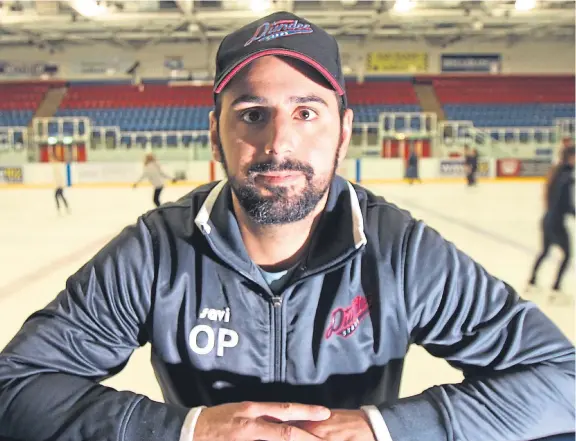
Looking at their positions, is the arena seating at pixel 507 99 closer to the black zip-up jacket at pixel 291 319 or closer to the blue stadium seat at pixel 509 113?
the blue stadium seat at pixel 509 113

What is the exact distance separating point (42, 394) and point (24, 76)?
22.4 m

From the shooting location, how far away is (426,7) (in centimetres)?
1628

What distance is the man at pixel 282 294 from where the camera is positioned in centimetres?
120

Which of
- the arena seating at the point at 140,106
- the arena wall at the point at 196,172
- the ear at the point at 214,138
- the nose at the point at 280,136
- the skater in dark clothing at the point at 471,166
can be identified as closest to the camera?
the nose at the point at 280,136

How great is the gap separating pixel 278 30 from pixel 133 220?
739 centimetres

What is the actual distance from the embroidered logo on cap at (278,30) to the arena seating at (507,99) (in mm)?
19574

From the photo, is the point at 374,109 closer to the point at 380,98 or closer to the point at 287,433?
the point at 380,98

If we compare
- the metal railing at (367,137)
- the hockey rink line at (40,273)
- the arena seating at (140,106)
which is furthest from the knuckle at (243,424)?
the arena seating at (140,106)

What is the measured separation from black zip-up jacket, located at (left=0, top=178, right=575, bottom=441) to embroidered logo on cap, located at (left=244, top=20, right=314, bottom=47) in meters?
0.38

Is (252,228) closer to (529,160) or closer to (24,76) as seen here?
(529,160)

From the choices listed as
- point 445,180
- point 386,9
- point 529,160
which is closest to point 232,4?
point 386,9

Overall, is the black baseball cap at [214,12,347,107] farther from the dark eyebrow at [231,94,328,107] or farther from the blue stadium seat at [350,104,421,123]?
the blue stadium seat at [350,104,421,123]

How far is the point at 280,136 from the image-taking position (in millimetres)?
1198

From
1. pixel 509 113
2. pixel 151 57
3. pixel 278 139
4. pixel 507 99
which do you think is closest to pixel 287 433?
pixel 278 139
